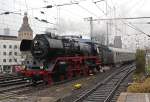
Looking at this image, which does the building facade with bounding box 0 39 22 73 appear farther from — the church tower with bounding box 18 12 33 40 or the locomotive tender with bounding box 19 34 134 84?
the locomotive tender with bounding box 19 34 134 84

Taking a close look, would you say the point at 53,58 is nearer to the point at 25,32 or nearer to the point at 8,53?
the point at 8,53

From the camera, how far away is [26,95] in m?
16.7

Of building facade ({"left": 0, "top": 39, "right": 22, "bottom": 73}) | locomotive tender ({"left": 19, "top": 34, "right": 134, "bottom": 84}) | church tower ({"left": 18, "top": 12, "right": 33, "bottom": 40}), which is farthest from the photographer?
church tower ({"left": 18, "top": 12, "right": 33, "bottom": 40})

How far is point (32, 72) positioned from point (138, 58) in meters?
12.8

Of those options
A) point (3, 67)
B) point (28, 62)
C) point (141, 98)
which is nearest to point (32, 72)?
point (28, 62)

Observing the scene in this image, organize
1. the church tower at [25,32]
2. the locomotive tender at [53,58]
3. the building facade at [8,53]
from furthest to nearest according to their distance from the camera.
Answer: the church tower at [25,32] < the building facade at [8,53] < the locomotive tender at [53,58]

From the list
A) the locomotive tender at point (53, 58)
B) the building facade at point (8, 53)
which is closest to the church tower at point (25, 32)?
the building facade at point (8, 53)

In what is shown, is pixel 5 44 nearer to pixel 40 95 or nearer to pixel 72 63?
pixel 72 63

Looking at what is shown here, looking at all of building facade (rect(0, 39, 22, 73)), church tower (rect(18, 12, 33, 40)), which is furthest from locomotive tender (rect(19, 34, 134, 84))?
church tower (rect(18, 12, 33, 40))

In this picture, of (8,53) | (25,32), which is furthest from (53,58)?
(25,32)

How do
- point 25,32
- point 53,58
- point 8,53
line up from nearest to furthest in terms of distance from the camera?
1. point 53,58
2. point 8,53
3. point 25,32

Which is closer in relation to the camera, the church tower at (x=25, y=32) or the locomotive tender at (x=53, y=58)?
the locomotive tender at (x=53, y=58)

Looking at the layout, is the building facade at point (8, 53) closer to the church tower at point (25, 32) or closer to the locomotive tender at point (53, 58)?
the church tower at point (25, 32)

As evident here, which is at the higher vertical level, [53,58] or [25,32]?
[25,32]
